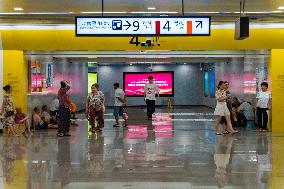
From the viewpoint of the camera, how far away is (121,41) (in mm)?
17250

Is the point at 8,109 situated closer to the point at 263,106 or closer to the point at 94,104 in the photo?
the point at 94,104

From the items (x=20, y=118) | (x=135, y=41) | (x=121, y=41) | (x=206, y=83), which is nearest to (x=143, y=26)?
(x=135, y=41)

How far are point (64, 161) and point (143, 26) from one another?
368 cm

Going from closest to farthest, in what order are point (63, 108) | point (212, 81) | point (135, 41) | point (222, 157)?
point (222, 157), point (63, 108), point (135, 41), point (212, 81)

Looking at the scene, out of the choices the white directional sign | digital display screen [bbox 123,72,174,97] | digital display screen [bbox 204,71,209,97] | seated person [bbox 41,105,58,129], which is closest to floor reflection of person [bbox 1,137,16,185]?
the white directional sign

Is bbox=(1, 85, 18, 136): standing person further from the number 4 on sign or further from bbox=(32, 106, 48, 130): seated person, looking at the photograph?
the number 4 on sign

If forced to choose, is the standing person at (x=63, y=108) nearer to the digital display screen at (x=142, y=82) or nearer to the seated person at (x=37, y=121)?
the seated person at (x=37, y=121)

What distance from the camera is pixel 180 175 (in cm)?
873

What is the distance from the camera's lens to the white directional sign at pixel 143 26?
470 inches

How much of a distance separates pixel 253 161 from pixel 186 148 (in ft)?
7.88

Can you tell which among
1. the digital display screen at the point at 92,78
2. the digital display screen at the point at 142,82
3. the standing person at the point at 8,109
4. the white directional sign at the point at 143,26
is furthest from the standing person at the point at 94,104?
the digital display screen at the point at 142,82

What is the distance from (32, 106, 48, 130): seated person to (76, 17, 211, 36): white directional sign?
20.2 ft

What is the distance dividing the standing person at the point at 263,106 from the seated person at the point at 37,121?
285 inches

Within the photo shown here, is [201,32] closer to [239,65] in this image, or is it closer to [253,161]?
[253,161]
